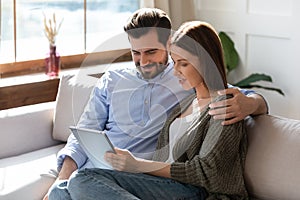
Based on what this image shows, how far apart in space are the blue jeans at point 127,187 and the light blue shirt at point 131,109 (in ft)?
0.72

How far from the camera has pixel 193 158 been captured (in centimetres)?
206

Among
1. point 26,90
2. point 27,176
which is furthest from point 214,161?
point 26,90

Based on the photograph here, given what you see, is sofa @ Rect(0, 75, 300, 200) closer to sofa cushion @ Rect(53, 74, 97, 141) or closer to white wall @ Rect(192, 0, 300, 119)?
sofa cushion @ Rect(53, 74, 97, 141)

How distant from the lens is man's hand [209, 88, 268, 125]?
2047 mm

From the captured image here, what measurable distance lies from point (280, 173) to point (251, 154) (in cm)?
13

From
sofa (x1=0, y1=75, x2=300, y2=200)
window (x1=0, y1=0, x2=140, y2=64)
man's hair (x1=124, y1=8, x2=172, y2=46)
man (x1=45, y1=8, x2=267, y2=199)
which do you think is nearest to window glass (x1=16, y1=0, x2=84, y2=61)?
window (x1=0, y1=0, x2=140, y2=64)

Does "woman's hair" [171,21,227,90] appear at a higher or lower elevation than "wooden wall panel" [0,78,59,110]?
higher

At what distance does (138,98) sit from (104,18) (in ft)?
5.03

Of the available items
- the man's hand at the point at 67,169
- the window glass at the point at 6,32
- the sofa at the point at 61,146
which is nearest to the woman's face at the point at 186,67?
the sofa at the point at 61,146

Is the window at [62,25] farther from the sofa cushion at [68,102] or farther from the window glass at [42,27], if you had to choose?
the sofa cushion at [68,102]

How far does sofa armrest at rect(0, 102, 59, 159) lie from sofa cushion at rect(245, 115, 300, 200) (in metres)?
1.04

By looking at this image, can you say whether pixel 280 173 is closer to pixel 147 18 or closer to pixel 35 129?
pixel 147 18

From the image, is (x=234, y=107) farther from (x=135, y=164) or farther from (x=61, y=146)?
(x=61, y=146)

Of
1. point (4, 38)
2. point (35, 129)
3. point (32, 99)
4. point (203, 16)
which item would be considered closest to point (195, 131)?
point (35, 129)
